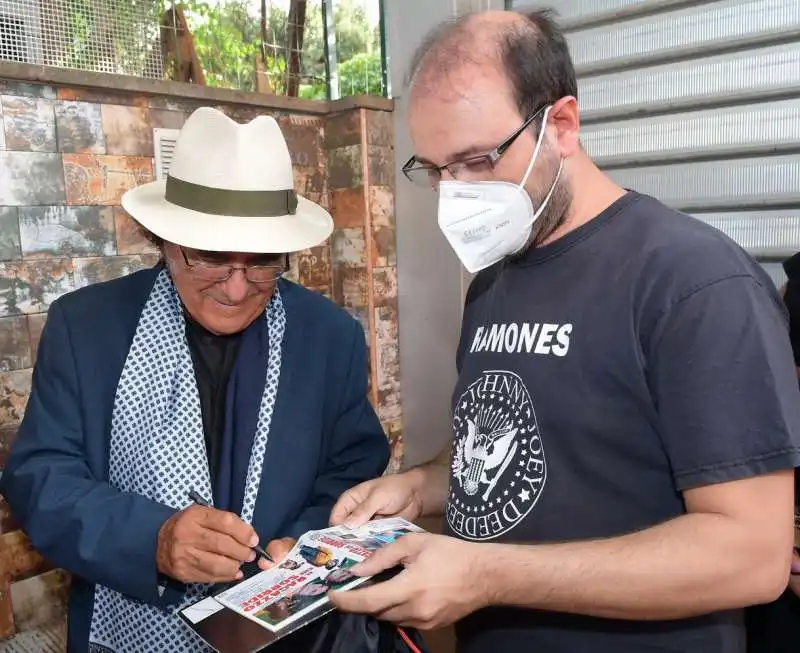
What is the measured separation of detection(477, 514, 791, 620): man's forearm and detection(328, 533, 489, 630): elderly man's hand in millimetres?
43

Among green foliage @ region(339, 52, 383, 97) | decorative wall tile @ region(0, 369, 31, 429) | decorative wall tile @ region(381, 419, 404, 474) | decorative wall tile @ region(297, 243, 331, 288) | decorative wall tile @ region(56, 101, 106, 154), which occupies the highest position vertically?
green foliage @ region(339, 52, 383, 97)

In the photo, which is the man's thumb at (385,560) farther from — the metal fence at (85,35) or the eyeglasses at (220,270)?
the metal fence at (85,35)

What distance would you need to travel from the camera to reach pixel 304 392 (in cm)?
167

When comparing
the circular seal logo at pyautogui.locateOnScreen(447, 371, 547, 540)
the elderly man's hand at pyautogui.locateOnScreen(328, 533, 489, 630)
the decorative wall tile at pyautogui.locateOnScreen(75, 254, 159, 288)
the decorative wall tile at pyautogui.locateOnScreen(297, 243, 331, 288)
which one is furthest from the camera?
the decorative wall tile at pyautogui.locateOnScreen(297, 243, 331, 288)

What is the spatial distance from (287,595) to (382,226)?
1.86m

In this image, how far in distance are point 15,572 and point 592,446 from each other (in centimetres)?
177

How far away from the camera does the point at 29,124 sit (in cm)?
199

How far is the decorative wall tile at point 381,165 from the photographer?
2.77 m

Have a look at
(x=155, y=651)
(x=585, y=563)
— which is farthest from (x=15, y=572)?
(x=585, y=563)

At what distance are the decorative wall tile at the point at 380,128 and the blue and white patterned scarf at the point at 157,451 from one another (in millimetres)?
1426

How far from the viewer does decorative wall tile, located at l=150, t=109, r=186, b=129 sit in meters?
2.28

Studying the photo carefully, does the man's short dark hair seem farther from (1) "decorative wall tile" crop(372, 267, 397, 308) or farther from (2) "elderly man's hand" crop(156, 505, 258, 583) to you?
(1) "decorative wall tile" crop(372, 267, 397, 308)

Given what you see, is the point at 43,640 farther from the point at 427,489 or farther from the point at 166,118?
the point at 166,118

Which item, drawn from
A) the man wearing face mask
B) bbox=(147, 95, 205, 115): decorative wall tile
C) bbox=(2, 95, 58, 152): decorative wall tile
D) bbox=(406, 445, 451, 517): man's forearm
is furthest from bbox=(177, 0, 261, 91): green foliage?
bbox=(406, 445, 451, 517): man's forearm
